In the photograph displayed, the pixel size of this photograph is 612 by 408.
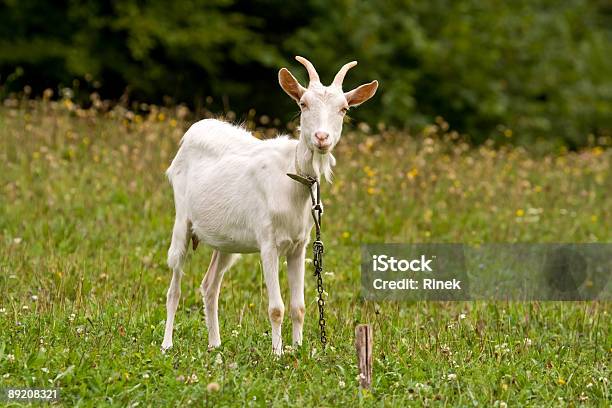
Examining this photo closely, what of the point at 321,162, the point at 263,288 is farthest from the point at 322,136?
the point at 263,288

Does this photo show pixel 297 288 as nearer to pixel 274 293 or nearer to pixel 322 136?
pixel 274 293

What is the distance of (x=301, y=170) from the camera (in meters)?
6.36

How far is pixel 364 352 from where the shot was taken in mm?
5738

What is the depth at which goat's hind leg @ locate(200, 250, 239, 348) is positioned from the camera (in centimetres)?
693

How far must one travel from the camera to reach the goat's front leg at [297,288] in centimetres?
652

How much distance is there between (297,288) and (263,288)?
236 cm

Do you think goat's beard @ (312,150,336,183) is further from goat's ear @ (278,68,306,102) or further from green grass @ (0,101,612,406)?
green grass @ (0,101,612,406)

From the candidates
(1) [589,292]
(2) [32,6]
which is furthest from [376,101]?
(1) [589,292]

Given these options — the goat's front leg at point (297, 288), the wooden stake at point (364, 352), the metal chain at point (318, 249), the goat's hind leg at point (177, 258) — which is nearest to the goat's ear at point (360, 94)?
the metal chain at point (318, 249)

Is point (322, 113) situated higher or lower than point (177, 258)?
higher

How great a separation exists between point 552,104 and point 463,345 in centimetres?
1488

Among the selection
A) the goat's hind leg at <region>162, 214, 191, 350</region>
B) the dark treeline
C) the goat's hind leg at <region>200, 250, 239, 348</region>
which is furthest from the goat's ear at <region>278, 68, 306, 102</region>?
the dark treeline

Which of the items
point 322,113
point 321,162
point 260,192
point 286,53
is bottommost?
point 260,192

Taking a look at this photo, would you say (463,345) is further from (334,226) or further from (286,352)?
(334,226)
